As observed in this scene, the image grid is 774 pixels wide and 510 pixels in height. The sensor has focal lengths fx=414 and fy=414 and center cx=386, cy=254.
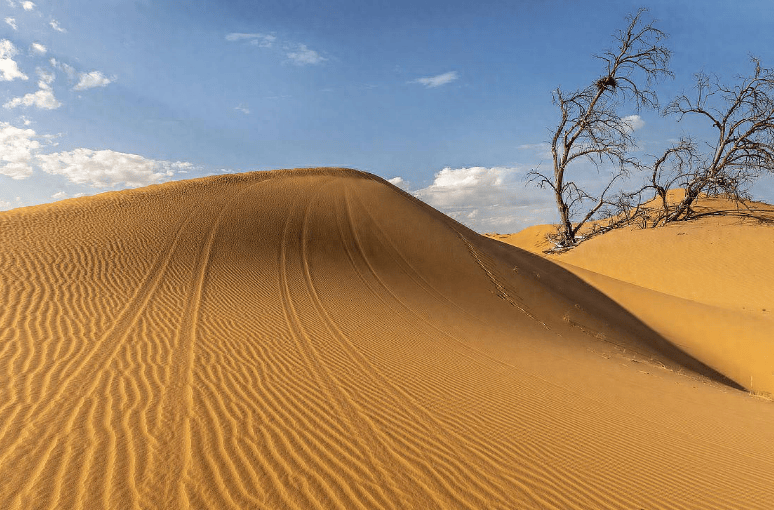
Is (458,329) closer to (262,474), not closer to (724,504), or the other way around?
(724,504)

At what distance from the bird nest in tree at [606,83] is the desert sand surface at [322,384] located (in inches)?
670

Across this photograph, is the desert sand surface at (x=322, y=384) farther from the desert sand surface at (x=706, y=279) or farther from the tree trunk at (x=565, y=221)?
the tree trunk at (x=565, y=221)

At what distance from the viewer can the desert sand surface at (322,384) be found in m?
3.72

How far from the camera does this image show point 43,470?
11.4 feet

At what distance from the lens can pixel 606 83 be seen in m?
25.8

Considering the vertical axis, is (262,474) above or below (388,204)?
below

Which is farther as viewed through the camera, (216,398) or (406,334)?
(406,334)

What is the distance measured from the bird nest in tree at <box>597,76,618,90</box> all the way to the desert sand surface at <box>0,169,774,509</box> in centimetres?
1701

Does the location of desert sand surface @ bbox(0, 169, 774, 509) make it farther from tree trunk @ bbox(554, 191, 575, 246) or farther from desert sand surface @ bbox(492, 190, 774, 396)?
tree trunk @ bbox(554, 191, 575, 246)

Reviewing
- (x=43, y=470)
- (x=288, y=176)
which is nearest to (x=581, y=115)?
(x=288, y=176)

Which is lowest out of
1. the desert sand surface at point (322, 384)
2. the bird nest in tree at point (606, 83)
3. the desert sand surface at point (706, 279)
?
the desert sand surface at point (322, 384)

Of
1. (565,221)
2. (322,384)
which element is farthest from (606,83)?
(322,384)

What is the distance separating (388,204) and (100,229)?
10645 mm

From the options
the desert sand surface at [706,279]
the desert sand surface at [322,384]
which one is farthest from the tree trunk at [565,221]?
the desert sand surface at [322,384]
